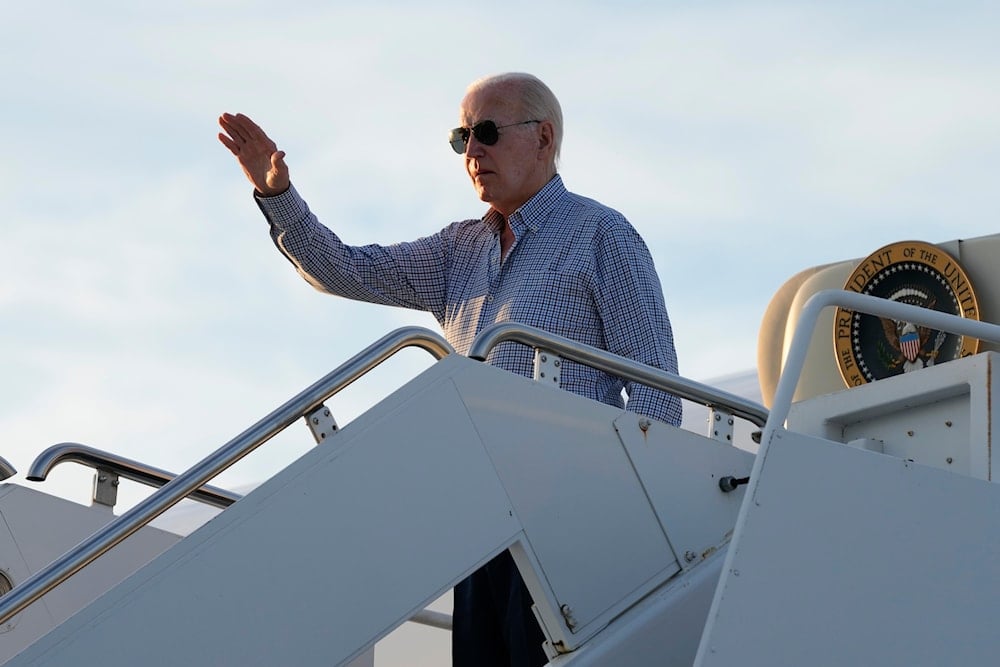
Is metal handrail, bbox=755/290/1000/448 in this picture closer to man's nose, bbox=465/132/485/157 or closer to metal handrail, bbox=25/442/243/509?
man's nose, bbox=465/132/485/157

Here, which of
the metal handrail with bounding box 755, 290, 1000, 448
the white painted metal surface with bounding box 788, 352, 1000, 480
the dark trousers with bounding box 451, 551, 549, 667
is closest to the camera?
the metal handrail with bounding box 755, 290, 1000, 448

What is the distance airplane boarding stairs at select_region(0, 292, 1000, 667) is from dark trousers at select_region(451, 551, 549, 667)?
384 millimetres

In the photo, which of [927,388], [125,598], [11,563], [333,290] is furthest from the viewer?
[11,563]

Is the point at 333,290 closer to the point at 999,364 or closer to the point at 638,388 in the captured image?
the point at 638,388

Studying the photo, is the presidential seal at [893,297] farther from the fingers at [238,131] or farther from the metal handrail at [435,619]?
the fingers at [238,131]

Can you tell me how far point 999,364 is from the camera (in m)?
4.41

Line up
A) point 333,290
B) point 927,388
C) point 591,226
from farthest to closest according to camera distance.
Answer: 1. point 333,290
2. point 591,226
3. point 927,388

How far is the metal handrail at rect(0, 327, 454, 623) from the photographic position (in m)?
3.59

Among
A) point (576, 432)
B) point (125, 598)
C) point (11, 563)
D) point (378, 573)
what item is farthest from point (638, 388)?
point (11, 563)

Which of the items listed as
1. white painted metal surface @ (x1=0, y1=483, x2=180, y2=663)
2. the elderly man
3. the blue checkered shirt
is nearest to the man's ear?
the elderly man

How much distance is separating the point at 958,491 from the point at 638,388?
3.56 feet

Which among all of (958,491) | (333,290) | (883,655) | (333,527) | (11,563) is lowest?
(883,655)

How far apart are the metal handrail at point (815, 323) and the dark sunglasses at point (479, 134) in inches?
61.8

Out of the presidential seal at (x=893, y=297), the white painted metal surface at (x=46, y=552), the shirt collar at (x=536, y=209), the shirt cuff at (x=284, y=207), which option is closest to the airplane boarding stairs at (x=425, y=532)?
the shirt collar at (x=536, y=209)
